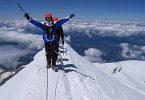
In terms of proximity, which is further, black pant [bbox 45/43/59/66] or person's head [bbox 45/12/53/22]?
black pant [bbox 45/43/59/66]

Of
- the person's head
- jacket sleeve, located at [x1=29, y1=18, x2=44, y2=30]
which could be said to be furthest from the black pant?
the person's head

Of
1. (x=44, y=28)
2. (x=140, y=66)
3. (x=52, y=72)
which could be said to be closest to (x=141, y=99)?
(x=52, y=72)

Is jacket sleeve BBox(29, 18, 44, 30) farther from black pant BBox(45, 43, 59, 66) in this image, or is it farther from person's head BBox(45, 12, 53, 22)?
black pant BBox(45, 43, 59, 66)

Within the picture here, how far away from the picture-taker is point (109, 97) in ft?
43.0

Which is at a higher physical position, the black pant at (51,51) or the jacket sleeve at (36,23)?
the jacket sleeve at (36,23)

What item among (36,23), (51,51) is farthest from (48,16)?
(51,51)

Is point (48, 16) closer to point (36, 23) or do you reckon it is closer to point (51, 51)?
point (36, 23)

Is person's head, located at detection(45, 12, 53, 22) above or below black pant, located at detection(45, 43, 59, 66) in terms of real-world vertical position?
above

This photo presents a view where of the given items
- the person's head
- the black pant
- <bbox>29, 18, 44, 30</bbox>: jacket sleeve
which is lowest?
the black pant

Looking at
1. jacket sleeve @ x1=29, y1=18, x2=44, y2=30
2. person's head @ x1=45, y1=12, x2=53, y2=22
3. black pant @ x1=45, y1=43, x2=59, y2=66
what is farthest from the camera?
black pant @ x1=45, y1=43, x2=59, y2=66

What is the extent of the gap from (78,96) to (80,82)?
199 centimetres

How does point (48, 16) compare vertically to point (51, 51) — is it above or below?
above

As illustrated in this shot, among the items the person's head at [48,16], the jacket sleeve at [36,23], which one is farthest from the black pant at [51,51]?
the person's head at [48,16]

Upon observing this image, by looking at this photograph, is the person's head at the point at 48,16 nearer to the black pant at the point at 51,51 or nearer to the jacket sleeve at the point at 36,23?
the jacket sleeve at the point at 36,23
